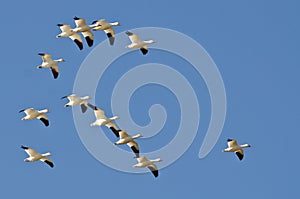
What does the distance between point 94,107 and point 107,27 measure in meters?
3.07

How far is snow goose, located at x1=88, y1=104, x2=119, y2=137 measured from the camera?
7606 cm

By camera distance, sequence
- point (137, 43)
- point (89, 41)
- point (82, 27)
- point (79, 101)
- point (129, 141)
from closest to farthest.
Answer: point (129, 141) < point (82, 27) < point (89, 41) < point (137, 43) < point (79, 101)

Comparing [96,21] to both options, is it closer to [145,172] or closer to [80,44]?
[80,44]

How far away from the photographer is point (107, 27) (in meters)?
75.8

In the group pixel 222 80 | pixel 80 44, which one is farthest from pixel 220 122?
pixel 80 44

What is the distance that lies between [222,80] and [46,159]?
7847 millimetres

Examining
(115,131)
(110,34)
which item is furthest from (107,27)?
(115,131)

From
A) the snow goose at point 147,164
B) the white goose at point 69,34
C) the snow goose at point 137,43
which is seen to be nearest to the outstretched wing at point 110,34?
the snow goose at point 137,43

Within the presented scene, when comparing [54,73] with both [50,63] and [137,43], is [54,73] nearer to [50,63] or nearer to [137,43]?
[50,63]

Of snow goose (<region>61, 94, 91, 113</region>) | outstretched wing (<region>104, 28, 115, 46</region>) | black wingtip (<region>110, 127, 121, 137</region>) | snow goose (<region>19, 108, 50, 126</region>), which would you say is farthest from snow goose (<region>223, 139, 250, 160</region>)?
snow goose (<region>19, 108, 50, 126</region>)

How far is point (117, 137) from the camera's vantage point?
248 ft

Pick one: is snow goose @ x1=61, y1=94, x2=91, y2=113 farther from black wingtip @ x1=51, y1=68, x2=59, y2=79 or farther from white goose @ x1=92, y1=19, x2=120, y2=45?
white goose @ x1=92, y1=19, x2=120, y2=45

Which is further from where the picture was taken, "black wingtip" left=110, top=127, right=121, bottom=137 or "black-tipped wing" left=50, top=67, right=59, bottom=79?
"black-tipped wing" left=50, top=67, right=59, bottom=79

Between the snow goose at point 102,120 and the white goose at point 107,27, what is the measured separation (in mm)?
2562
